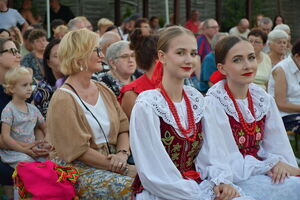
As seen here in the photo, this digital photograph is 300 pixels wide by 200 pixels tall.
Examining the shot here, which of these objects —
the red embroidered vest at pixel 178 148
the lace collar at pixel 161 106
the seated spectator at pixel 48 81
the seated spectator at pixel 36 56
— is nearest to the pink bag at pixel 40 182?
the red embroidered vest at pixel 178 148

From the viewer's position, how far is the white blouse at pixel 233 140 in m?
3.36

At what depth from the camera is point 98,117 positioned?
3832 mm

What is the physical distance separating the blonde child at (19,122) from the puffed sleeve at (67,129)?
2.94ft

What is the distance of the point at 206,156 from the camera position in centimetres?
335

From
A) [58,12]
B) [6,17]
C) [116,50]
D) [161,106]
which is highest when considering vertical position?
[58,12]

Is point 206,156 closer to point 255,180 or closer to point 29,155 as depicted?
point 255,180

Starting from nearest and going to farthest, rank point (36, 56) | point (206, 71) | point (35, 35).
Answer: point (36, 56)
point (35, 35)
point (206, 71)

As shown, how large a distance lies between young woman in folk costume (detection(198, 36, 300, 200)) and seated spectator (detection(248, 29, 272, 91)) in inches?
132

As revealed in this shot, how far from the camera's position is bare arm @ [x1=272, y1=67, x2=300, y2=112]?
5.81 metres

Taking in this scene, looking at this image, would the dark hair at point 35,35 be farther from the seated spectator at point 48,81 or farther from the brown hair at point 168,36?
the brown hair at point 168,36

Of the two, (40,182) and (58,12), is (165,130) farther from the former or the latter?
(58,12)

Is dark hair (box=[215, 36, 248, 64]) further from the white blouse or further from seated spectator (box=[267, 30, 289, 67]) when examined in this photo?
seated spectator (box=[267, 30, 289, 67])

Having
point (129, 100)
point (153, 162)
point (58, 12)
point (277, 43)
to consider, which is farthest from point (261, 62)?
point (58, 12)

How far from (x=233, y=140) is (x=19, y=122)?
6.27 feet
